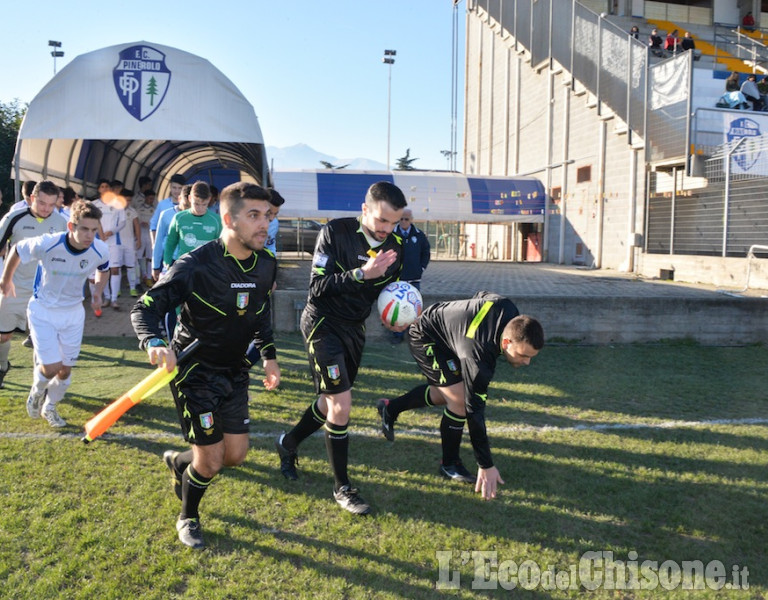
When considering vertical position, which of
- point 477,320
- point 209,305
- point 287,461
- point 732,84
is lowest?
point 287,461

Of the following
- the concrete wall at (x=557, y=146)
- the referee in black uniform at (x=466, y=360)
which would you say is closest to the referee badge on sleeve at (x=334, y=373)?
the referee in black uniform at (x=466, y=360)

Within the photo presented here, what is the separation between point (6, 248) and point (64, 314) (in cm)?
205

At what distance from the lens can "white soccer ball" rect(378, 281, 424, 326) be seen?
448 cm

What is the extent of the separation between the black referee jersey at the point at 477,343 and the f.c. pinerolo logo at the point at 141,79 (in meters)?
8.37

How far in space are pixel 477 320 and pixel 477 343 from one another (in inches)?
7.5

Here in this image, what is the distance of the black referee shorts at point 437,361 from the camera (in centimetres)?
465

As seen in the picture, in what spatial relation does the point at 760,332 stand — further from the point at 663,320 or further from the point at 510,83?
the point at 510,83

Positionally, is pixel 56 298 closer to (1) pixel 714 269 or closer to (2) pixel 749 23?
(1) pixel 714 269

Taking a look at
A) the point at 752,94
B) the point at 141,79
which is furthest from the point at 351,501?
the point at 752,94

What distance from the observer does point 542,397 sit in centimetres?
682

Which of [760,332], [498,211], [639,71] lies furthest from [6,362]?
[498,211]

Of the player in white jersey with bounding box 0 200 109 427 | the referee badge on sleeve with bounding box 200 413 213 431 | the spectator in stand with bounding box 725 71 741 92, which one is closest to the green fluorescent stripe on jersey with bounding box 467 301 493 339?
the referee badge on sleeve with bounding box 200 413 213 431

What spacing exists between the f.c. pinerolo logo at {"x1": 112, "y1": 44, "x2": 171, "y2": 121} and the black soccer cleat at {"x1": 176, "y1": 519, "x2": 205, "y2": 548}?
8973mm

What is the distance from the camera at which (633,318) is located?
391 inches
